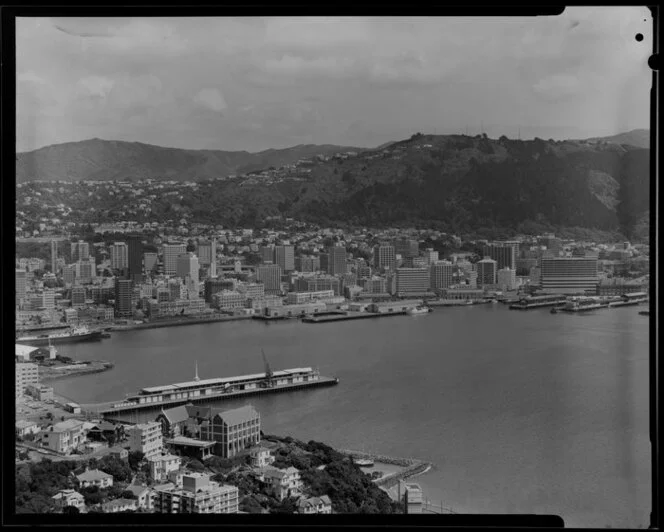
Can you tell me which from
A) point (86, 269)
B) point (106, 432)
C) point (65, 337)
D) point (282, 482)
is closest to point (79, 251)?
point (86, 269)

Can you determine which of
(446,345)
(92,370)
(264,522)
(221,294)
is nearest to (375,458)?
(446,345)

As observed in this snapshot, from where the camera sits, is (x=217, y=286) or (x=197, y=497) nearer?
(x=197, y=497)

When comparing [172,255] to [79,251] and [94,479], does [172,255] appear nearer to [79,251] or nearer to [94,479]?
[79,251]

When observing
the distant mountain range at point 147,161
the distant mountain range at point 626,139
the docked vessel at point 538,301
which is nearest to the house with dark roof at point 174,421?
the distant mountain range at point 147,161

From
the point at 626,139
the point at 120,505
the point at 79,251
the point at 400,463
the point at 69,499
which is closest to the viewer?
the point at 69,499

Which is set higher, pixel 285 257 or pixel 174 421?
pixel 285 257

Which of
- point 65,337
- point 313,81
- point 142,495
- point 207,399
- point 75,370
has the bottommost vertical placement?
point 142,495

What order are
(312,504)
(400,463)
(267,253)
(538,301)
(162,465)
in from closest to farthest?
(312,504) → (162,465) → (400,463) → (267,253) → (538,301)

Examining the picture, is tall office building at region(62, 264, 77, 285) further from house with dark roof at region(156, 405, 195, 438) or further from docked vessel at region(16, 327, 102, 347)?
house with dark roof at region(156, 405, 195, 438)
